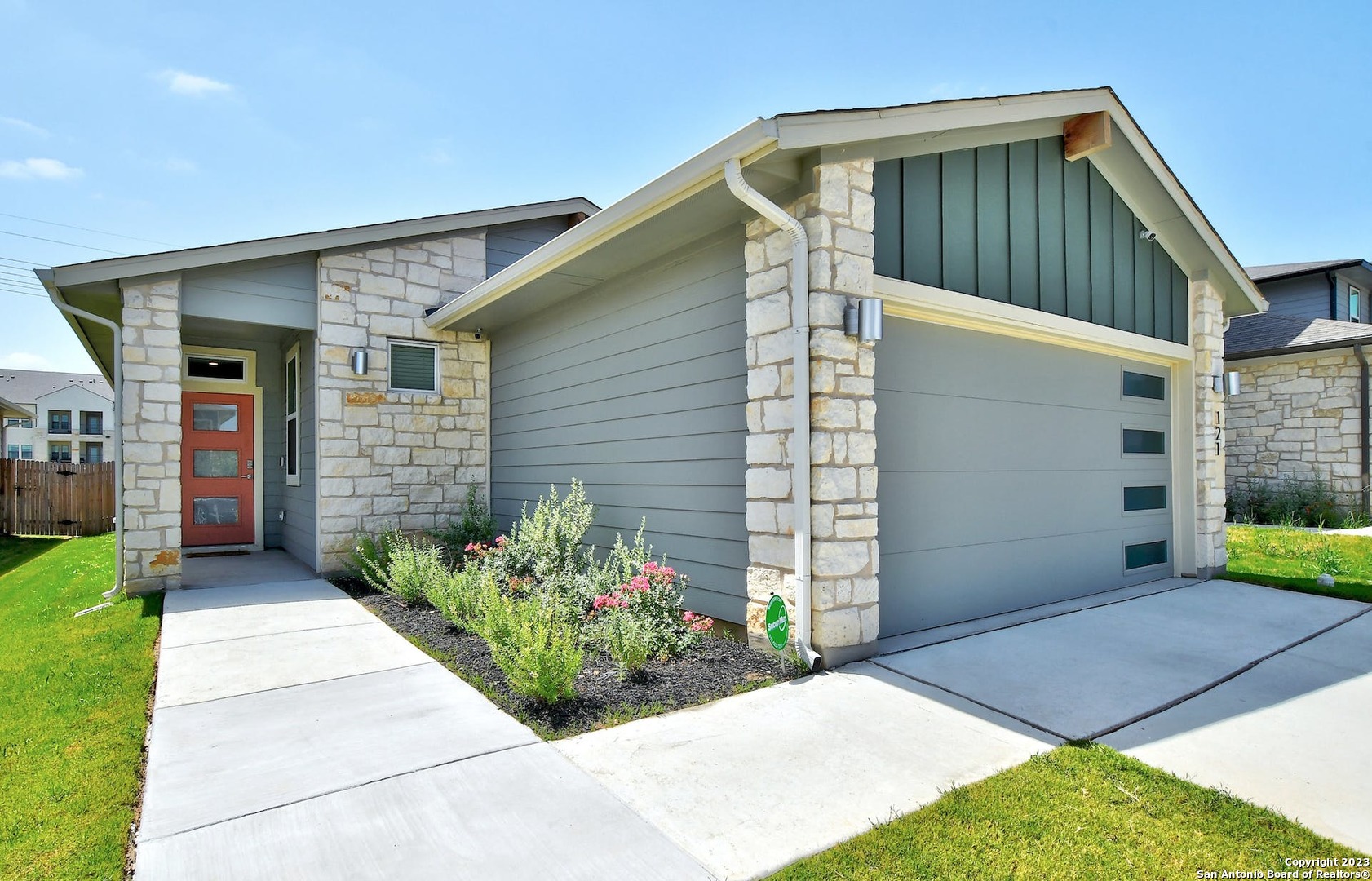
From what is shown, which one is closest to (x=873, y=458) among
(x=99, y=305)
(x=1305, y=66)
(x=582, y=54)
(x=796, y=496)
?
(x=796, y=496)

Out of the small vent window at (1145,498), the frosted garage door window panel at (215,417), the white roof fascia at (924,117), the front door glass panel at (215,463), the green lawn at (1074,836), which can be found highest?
the white roof fascia at (924,117)

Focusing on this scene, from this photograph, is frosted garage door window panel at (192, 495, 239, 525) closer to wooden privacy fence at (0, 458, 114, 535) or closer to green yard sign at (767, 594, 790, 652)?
wooden privacy fence at (0, 458, 114, 535)

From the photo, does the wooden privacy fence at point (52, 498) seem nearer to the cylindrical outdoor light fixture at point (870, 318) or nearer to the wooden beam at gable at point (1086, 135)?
the cylindrical outdoor light fixture at point (870, 318)

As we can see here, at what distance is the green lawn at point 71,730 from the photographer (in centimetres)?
222

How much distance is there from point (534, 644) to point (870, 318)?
2.54 meters

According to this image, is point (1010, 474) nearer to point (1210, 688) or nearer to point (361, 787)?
point (1210, 688)

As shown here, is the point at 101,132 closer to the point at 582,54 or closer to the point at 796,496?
the point at 582,54

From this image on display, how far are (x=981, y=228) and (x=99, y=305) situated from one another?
27.2ft

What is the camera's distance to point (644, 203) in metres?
4.28

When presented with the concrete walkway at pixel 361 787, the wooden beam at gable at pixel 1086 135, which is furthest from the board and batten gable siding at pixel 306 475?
the wooden beam at gable at pixel 1086 135

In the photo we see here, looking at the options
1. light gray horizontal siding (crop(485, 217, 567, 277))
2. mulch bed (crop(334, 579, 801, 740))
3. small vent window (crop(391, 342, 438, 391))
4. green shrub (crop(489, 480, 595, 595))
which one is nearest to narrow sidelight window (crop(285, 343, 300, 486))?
small vent window (crop(391, 342, 438, 391))

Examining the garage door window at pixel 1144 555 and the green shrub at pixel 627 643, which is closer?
the green shrub at pixel 627 643

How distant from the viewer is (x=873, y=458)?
4020mm

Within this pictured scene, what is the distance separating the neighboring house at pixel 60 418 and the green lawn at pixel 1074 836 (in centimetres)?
4426
